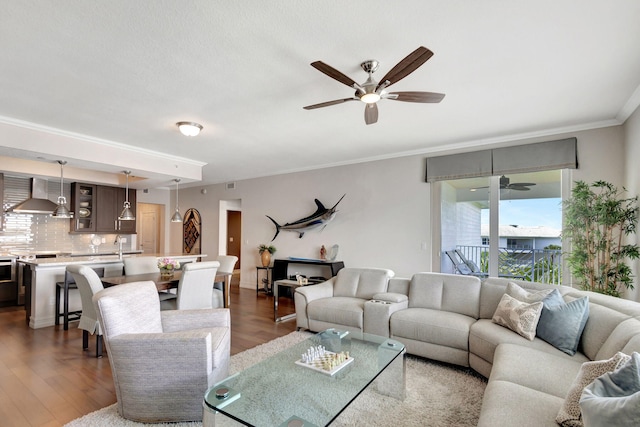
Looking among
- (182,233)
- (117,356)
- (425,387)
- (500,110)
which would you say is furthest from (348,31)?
(182,233)

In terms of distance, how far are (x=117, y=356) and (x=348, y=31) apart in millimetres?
2637

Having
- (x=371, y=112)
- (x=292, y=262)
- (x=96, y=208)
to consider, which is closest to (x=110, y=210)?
(x=96, y=208)

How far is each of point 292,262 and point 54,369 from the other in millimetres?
4009

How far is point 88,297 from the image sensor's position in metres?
3.50

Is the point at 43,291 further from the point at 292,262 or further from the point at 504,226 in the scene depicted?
the point at 504,226

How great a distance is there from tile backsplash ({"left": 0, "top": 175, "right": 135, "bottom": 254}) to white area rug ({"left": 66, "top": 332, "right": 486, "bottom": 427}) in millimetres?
4688

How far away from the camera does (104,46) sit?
2.26 meters

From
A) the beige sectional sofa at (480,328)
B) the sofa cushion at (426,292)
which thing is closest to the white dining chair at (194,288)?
the beige sectional sofa at (480,328)

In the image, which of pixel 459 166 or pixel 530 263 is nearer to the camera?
pixel 530 263

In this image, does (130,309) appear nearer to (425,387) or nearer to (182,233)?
(425,387)

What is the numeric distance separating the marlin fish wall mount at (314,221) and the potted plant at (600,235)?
3.53 meters

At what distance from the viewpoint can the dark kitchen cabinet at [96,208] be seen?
22.4 feet

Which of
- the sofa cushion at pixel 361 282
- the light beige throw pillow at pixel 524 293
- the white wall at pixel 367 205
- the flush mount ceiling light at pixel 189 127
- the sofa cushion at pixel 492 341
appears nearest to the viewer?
the sofa cushion at pixel 492 341

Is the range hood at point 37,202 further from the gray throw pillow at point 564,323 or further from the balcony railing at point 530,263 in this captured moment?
the gray throw pillow at point 564,323
